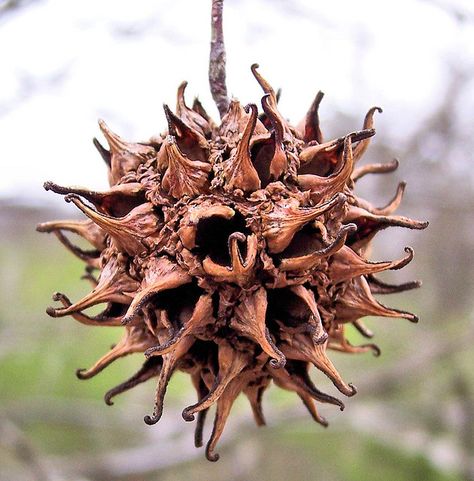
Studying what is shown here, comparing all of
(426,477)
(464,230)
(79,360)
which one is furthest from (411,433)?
(79,360)

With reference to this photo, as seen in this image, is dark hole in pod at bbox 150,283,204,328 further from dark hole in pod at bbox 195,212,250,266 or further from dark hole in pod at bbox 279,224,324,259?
dark hole in pod at bbox 279,224,324,259

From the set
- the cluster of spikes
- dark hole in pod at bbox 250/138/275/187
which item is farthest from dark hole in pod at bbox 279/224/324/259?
dark hole in pod at bbox 250/138/275/187

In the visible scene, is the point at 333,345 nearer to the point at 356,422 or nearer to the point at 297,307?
the point at 297,307

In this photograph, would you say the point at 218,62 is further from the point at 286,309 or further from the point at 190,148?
the point at 286,309

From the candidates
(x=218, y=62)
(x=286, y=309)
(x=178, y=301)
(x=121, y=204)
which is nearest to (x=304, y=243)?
(x=286, y=309)

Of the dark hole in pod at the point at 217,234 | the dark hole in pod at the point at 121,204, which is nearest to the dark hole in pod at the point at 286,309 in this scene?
the dark hole in pod at the point at 217,234

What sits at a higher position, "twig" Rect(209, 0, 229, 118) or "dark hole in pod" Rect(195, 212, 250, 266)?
"twig" Rect(209, 0, 229, 118)

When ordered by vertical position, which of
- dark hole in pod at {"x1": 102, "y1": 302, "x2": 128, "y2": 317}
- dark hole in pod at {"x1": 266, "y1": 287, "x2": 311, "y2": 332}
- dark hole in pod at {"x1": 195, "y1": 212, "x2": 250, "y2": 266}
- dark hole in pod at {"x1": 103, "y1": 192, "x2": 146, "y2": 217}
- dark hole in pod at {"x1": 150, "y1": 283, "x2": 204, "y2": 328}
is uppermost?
dark hole in pod at {"x1": 103, "y1": 192, "x2": 146, "y2": 217}
